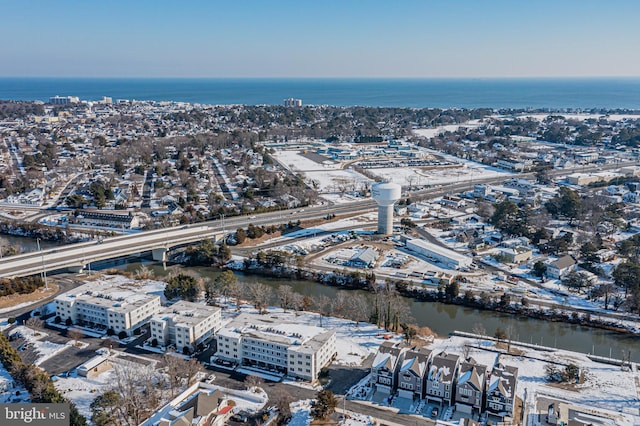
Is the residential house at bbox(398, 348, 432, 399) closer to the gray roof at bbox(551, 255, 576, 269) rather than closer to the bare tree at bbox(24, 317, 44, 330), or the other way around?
the gray roof at bbox(551, 255, 576, 269)

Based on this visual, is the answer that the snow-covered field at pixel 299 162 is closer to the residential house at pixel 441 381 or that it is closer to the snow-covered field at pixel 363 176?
the snow-covered field at pixel 363 176

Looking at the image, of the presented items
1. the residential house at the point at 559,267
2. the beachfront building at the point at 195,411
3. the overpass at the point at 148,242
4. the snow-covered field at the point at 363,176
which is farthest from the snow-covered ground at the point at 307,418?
the snow-covered field at the point at 363,176

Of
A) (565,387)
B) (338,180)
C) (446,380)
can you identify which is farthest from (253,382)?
(338,180)

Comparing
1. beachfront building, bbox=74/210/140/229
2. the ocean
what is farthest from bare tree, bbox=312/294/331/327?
the ocean

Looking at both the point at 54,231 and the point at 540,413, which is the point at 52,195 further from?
the point at 540,413

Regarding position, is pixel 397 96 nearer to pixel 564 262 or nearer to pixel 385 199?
pixel 385 199
